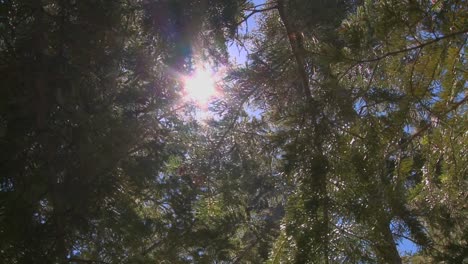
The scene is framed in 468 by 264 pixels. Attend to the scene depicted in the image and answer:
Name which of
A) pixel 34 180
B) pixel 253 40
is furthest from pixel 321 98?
pixel 34 180

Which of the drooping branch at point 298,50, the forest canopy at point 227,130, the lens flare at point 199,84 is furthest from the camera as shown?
the lens flare at point 199,84

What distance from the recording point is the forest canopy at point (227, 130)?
267cm

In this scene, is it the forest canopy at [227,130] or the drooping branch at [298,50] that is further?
the drooping branch at [298,50]

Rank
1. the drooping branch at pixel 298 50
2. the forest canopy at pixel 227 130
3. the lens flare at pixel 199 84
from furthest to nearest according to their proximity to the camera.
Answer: the lens flare at pixel 199 84 < the drooping branch at pixel 298 50 < the forest canopy at pixel 227 130

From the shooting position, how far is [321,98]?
3.41 metres

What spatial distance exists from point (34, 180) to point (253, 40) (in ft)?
9.02

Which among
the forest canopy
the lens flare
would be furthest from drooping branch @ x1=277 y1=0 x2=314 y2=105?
the lens flare

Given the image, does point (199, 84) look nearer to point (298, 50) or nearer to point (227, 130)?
point (227, 130)

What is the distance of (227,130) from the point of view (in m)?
4.48

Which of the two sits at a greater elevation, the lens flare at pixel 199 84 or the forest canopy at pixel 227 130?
the lens flare at pixel 199 84

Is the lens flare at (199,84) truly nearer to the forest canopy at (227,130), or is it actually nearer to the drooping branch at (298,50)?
the forest canopy at (227,130)

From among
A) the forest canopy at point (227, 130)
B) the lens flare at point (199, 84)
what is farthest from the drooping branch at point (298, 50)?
the lens flare at point (199, 84)

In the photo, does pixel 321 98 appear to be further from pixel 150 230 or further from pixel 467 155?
pixel 150 230

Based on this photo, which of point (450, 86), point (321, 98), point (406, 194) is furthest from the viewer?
point (321, 98)
